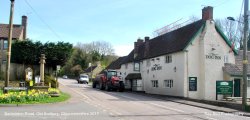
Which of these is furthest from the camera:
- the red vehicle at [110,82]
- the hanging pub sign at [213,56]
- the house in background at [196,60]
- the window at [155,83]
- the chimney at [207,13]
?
the red vehicle at [110,82]

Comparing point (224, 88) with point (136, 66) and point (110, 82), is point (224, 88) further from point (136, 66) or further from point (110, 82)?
point (136, 66)

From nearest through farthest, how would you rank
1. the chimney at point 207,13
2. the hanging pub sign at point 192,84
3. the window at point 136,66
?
the hanging pub sign at point 192,84
the chimney at point 207,13
the window at point 136,66

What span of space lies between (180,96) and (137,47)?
56.8 feet

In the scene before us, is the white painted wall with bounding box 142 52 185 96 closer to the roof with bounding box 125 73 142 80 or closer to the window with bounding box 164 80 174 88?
the window with bounding box 164 80 174 88

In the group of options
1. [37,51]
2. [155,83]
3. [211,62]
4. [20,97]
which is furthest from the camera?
[37,51]

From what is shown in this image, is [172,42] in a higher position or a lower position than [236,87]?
higher

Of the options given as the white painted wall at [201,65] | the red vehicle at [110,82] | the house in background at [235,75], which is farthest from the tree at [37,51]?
the house in background at [235,75]

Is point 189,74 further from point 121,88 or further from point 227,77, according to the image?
point 121,88

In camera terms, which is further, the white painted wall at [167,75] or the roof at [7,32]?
the roof at [7,32]

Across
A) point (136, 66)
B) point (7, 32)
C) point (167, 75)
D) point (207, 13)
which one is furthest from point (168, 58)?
point (7, 32)

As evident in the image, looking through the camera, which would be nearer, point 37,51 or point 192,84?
point 192,84

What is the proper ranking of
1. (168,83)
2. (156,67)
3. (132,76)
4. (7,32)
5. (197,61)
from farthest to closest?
(7,32) → (132,76) → (156,67) → (168,83) → (197,61)

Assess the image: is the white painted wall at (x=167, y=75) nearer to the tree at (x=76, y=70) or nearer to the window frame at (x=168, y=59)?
the window frame at (x=168, y=59)

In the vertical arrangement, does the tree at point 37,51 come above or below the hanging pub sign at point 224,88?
above
